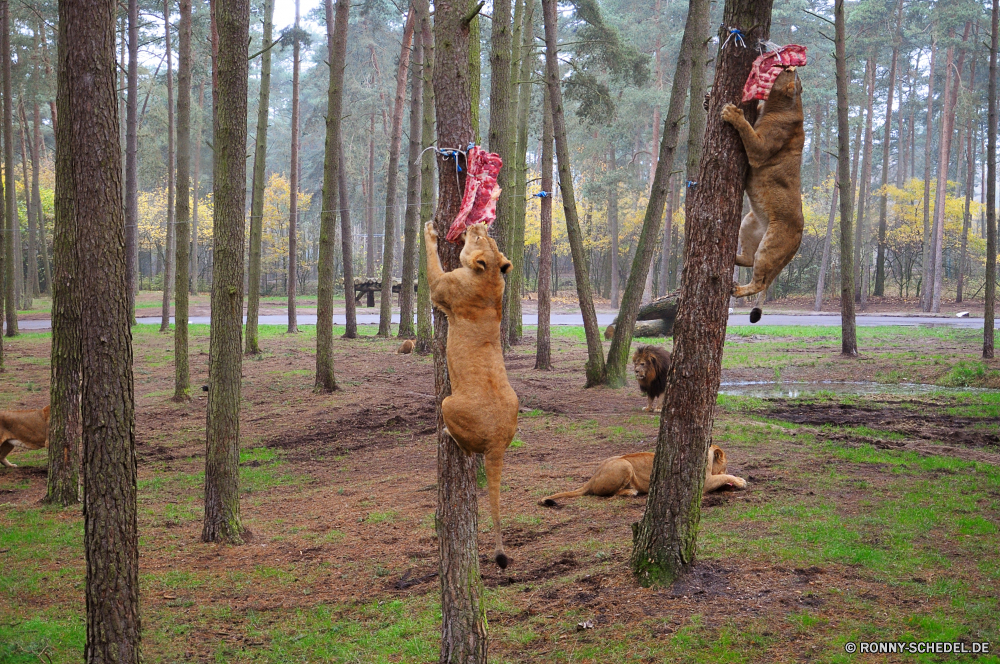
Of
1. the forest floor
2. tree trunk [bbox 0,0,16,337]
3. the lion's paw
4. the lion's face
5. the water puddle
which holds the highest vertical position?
tree trunk [bbox 0,0,16,337]

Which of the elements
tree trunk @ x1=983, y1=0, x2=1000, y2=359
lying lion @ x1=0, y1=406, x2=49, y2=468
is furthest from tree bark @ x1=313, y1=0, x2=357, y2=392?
tree trunk @ x1=983, y1=0, x2=1000, y2=359

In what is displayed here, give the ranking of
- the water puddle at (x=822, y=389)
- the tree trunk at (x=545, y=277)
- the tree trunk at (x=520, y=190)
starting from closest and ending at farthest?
1. the water puddle at (x=822, y=389)
2. the tree trunk at (x=545, y=277)
3. the tree trunk at (x=520, y=190)

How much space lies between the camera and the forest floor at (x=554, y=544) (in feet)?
16.8

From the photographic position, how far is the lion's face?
3889mm

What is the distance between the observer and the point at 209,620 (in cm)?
591

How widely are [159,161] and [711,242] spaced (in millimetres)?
52705

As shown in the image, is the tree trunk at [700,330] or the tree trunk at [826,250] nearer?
the tree trunk at [700,330]

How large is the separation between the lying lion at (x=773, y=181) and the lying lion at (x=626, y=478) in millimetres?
3431

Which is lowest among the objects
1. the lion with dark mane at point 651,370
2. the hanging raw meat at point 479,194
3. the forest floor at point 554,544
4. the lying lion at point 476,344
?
the forest floor at point 554,544

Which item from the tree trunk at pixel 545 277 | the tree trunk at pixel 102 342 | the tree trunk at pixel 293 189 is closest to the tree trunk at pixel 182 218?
the tree trunk at pixel 545 277

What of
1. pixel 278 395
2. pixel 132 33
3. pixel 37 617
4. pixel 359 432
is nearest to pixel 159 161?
pixel 132 33

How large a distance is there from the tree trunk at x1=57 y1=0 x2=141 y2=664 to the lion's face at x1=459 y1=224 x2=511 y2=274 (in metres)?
2.11

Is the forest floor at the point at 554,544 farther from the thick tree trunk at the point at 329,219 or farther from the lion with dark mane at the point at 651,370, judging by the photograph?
the thick tree trunk at the point at 329,219

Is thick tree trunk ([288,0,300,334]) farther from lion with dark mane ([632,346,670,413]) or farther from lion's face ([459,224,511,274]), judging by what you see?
lion's face ([459,224,511,274])
